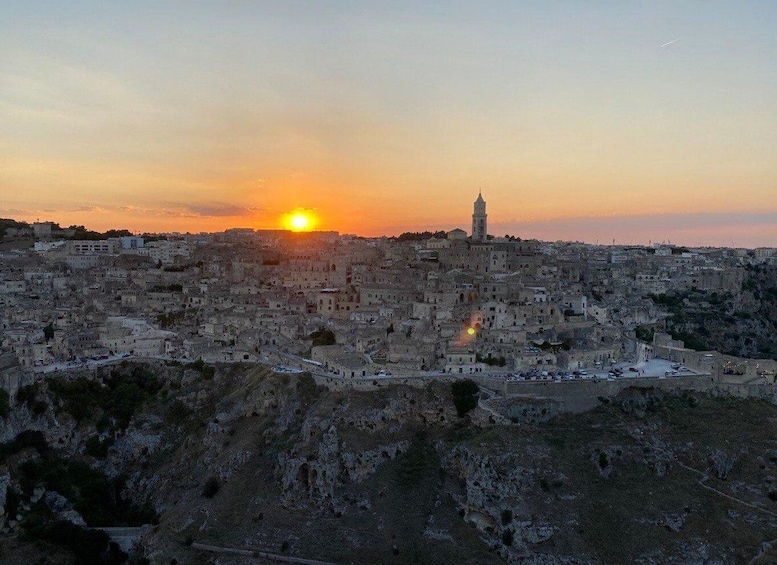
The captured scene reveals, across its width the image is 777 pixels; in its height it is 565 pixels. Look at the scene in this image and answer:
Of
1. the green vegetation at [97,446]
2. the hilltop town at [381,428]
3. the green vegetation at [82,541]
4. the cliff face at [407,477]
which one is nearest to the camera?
the cliff face at [407,477]

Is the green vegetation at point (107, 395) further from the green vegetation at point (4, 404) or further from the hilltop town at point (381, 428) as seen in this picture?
the green vegetation at point (4, 404)

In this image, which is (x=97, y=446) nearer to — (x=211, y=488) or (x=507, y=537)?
(x=211, y=488)

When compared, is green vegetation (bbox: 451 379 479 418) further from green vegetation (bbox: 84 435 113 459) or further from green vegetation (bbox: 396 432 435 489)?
green vegetation (bbox: 84 435 113 459)

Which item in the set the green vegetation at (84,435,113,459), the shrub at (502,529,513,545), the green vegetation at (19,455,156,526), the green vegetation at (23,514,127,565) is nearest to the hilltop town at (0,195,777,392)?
the green vegetation at (84,435,113,459)

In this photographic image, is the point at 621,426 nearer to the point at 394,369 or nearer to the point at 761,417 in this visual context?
the point at 761,417

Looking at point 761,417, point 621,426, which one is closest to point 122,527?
point 621,426

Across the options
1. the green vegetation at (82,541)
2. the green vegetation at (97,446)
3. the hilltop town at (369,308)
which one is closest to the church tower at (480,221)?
the hilltop town at (369,308)
